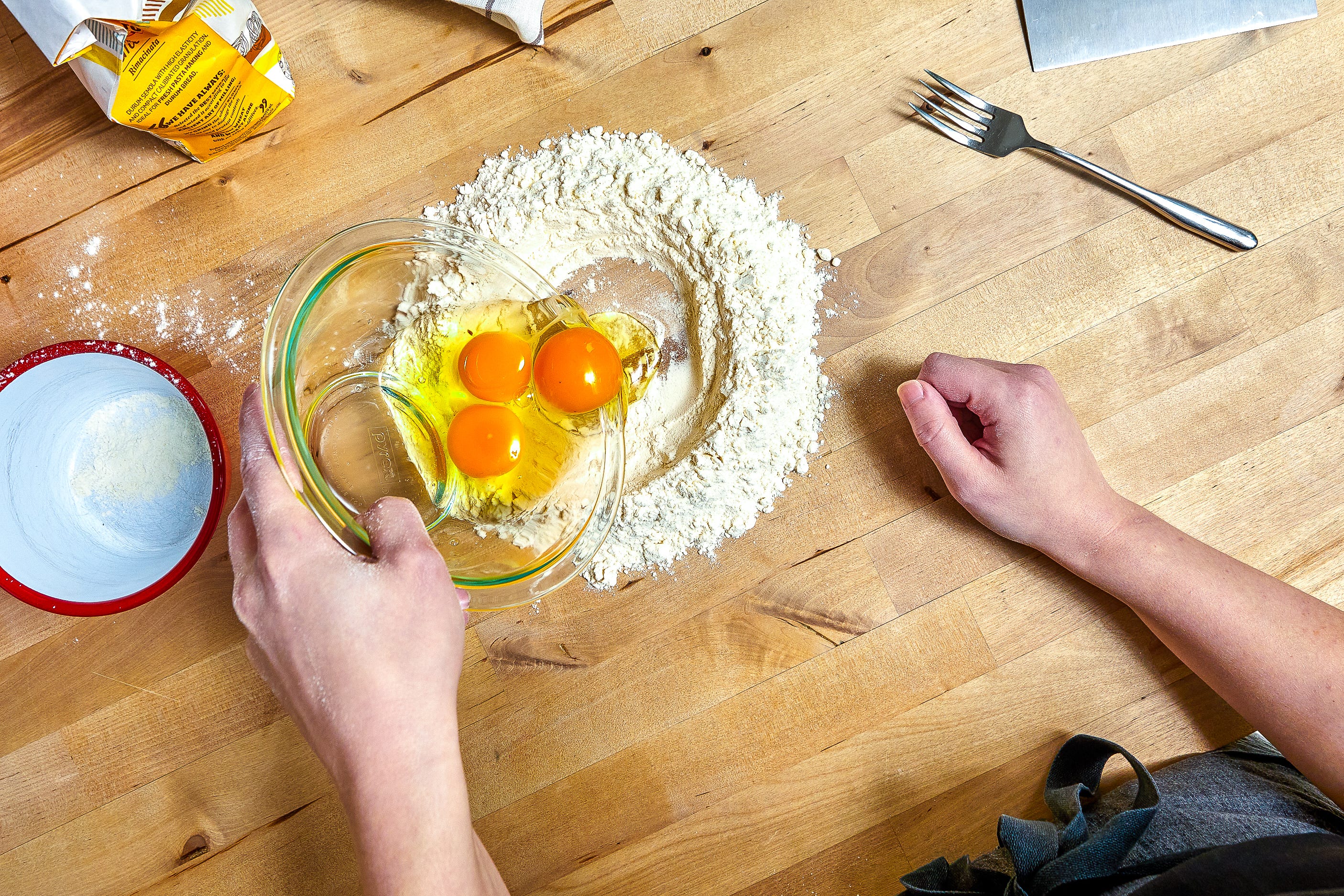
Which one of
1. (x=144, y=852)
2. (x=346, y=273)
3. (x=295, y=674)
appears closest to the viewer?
(x=295, y=674)

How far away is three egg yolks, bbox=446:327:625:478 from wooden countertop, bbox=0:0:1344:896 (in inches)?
9.0

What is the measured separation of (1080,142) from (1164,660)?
2.09 ft

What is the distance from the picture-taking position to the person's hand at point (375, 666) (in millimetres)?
650

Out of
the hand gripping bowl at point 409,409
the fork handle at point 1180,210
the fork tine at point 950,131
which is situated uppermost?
the fork tine at point 950,131

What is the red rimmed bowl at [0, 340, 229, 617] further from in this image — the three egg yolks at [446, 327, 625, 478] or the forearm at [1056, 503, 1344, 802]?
the forearm at [1056, 503, 1344, 802]

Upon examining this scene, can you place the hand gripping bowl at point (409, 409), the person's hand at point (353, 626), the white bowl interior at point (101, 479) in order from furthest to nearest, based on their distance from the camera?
the white bowl interior at point (101, 479) → the hand gripping bowl at point (409, 409) → the person's hand at point (353, 626)

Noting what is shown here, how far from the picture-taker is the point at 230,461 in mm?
918

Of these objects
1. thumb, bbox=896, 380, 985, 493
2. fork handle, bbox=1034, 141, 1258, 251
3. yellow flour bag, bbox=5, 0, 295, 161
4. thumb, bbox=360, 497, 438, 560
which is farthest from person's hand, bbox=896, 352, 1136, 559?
yellow flour bag, bbox=5, 0, 295, 161

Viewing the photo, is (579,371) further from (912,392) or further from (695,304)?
(912,392)

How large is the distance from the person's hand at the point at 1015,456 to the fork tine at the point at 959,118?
282 mm

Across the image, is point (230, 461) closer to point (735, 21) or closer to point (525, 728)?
point (525, 728)

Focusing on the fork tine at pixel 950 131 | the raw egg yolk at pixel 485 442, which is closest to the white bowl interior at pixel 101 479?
the raw egg yolk at pixel 485 442

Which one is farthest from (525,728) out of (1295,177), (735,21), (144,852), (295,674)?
(1295,177)

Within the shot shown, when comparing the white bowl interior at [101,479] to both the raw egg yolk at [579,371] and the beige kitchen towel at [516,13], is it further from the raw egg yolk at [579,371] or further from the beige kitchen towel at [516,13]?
the beige kitchen towel at [516,13]
